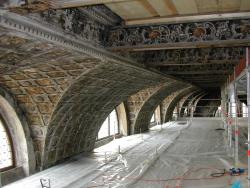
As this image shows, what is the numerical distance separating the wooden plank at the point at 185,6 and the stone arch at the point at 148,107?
15.9 metres

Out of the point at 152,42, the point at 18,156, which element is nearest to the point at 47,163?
the point at 18,156

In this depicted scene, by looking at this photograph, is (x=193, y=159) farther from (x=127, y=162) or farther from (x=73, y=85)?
(x=73, y=85)

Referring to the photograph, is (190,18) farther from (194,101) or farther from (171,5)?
(194,101)

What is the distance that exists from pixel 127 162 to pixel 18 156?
4.53 meters

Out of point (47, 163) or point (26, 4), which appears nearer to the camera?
point (26, 4)


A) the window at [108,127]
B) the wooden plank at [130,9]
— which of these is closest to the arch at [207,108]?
the window at [108,127]

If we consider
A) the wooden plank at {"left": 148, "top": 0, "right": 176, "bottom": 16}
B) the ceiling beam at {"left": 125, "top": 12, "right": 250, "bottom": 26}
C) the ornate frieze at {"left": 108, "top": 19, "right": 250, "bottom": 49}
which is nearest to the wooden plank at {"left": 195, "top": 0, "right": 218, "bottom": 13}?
the ceiling beam at {"left": 125, "top": 12, "right": 250, "bottom": 26}

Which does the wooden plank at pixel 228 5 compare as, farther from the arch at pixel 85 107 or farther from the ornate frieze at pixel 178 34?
the arch at pixel 85 107

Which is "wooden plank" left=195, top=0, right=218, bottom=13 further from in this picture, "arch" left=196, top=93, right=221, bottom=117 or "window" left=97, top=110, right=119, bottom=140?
"arch" left=196, top=93, right=221, bottom=117

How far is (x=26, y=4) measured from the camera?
4273mm

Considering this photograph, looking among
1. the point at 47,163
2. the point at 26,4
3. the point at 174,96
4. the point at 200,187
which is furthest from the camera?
the point at 174,96

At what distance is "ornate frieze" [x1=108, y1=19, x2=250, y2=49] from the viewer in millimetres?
7301

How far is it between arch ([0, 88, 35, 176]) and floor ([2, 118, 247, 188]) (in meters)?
0.61

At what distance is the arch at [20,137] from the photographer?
39.4ft
